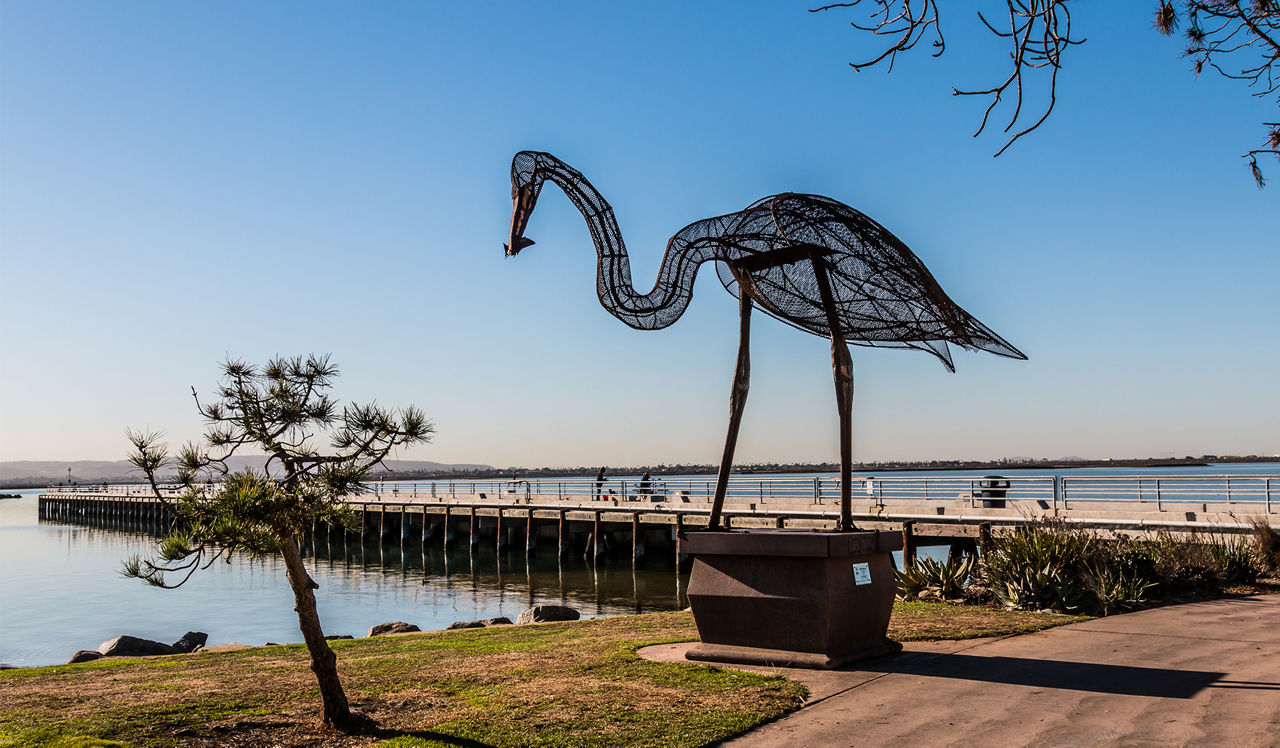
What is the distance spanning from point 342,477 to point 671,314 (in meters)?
4.12

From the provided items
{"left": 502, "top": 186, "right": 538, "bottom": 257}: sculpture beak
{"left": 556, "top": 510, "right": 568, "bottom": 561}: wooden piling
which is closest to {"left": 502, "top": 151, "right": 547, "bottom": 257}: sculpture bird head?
{"left": 502, "top": 186, "right": 538, "bottom": 257}: sculpture beak

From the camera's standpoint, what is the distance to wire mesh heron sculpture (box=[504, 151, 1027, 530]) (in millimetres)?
8883

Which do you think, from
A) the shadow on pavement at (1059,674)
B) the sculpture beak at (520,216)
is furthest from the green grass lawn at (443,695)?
the sculpture beak at (520,216)

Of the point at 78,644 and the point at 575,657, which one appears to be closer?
the point at 575,657

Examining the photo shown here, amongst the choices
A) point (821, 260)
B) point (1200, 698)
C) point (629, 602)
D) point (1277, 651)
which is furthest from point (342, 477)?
point (629, 602)

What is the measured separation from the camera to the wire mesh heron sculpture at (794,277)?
888 cm

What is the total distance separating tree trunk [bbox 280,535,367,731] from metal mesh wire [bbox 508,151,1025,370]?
363 centimetres

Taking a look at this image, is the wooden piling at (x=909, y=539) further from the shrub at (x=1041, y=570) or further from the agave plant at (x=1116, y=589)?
the agave plant at (x=1116, y=589)

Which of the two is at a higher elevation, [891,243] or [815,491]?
[891,243]

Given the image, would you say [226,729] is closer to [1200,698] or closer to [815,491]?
[1200,698]

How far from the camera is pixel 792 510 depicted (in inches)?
1070

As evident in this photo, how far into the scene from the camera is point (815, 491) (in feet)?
94.8

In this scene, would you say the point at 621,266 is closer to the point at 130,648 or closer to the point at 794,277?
the point at 794,277

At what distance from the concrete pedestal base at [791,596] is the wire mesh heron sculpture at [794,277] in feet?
1.67
